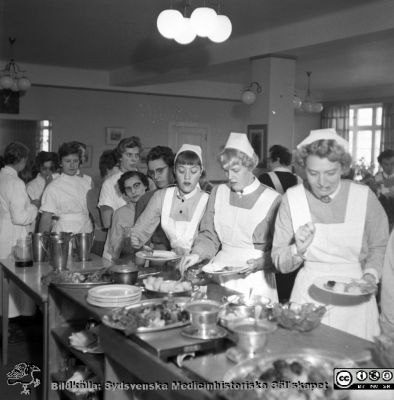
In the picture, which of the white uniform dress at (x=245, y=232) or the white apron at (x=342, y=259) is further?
the white uniform dress at (x=245, y=232)

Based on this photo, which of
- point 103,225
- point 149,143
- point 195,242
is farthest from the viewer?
point 149,143

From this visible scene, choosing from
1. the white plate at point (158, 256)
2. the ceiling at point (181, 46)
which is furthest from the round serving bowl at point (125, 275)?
the ceiling at point (181, 46)

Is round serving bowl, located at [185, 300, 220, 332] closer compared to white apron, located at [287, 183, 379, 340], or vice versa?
round serving bowl, located at [185, 300, 220, 332]

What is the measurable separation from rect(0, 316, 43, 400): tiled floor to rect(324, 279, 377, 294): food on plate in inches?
84.2

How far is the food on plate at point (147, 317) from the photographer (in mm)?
2008

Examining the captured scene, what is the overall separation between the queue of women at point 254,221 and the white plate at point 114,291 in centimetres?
36

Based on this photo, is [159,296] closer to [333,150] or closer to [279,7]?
[333,150]

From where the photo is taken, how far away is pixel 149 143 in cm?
1100

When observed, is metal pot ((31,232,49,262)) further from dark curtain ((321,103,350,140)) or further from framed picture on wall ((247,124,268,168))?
dark curtain ((321,103,350,140))

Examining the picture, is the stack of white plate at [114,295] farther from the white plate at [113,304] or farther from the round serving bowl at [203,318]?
the round serving bowl at [203,318]

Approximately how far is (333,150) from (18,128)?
8826 mm

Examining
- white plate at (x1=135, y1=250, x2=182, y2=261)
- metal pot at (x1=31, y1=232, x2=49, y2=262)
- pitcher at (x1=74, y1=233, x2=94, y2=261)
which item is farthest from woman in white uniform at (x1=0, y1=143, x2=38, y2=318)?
white plate at (x1=135, y1=250, x2=182, y2=261)

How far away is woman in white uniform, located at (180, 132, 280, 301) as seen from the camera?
9.66 feet

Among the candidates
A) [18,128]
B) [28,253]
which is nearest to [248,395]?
[28,253]
